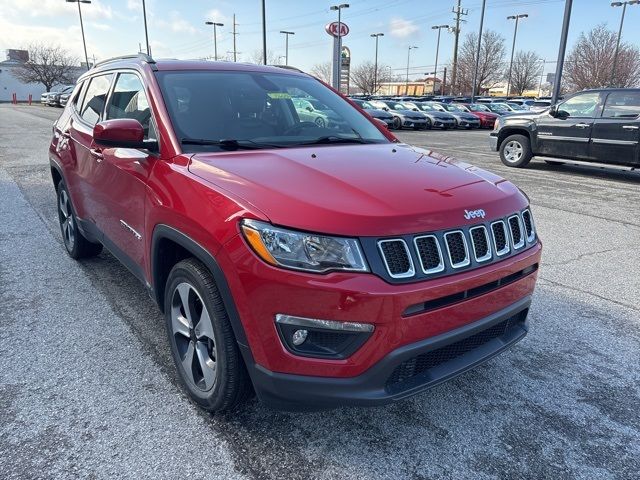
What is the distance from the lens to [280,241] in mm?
2020

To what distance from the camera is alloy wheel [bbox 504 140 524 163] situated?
11.6 metres

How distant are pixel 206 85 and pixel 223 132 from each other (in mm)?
470

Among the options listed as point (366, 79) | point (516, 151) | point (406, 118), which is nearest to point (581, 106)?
point (516, 151)

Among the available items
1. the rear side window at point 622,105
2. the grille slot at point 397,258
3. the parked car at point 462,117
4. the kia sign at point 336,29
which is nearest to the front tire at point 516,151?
the rear side window at point 622,105

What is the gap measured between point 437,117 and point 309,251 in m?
26.1

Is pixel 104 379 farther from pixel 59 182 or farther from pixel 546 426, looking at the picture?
pixel 59 182

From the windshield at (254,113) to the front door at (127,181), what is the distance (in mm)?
222

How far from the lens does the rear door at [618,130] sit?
941 centimetres

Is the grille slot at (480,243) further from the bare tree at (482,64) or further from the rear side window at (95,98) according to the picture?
the bare tree at (482,64)

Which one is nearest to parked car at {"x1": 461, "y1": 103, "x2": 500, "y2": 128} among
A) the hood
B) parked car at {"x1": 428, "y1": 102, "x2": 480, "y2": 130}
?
parked car at {"x1": 428, "y1": 102, "x2": 480, "y2": 130}

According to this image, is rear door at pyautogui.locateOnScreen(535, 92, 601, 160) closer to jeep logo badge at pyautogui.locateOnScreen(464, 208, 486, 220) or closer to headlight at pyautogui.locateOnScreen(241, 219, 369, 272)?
jeep logo badge at pyautogui.locateOnScreen(464, 208, 486, 220)

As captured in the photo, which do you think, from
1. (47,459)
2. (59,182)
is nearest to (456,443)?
(47,459)

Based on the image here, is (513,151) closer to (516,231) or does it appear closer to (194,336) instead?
(516,231)

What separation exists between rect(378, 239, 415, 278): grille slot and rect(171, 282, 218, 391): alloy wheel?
898 millimetres
